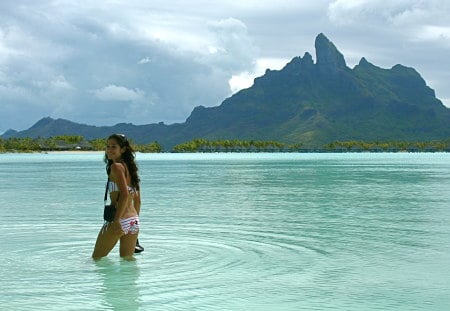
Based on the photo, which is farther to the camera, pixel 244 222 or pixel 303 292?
pixel 244 222

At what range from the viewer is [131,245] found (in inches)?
578

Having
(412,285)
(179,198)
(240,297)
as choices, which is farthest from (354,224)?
(179,198)

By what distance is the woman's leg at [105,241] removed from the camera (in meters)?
13.9

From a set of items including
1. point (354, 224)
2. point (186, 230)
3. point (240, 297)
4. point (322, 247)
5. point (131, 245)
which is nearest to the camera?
point (240, 297)

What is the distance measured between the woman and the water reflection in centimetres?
65

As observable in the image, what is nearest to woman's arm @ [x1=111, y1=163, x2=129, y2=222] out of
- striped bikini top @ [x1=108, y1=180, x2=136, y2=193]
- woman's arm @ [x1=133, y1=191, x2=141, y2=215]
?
striped bikini top @ [x1=108, y1=180, x2=136, y2=193]

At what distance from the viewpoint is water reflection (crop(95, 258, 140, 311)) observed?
1159 centimetres

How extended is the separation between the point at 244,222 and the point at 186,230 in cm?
349

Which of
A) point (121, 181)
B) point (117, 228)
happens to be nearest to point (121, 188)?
point (121, 181)

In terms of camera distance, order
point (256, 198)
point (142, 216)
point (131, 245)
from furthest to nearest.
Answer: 1. point (256, 198)
2. point (142, 216)
3. point (131, 245)

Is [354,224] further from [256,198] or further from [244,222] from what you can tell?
[256,198]

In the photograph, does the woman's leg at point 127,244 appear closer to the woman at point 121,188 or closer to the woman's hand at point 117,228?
the woman at point 121,188

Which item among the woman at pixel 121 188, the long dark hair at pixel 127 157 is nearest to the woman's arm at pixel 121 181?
the woman at pixel 121 188

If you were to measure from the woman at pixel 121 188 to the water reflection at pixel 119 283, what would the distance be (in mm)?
650
